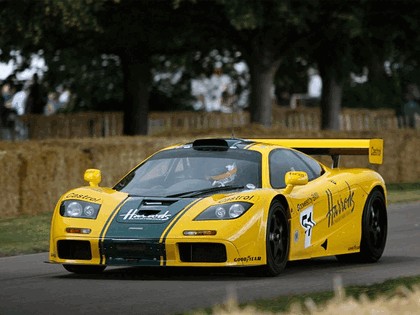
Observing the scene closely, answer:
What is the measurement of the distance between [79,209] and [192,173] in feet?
4.11

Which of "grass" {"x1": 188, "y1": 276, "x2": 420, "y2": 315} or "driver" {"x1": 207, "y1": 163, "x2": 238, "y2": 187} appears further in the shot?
"driver" {"x1": 207, "y1": 163, "x2": 238, "y2": 187}

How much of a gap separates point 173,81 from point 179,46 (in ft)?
46.6

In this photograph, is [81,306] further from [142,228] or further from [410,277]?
[410,277]

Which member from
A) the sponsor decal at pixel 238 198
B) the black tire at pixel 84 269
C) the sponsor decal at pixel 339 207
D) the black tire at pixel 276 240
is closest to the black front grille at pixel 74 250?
the black tire at pixel 84 269

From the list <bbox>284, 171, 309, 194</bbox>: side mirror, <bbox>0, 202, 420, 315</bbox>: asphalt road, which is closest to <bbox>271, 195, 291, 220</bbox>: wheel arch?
<bbox>284, 171, 309, 194</bbox>: side mirror

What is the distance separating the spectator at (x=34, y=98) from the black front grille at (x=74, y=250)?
37959mm

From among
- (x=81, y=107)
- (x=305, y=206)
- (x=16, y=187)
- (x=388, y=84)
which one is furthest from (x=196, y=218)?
(x=388, y=84)

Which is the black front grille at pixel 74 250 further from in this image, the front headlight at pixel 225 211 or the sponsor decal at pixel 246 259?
the sponsor decal at pixel 246 259

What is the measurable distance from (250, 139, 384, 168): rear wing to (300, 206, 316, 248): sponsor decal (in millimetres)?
1934

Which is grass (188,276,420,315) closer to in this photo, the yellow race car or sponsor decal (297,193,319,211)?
the yellow race car

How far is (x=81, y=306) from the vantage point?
11148 mm

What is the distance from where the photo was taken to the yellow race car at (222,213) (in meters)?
12.9

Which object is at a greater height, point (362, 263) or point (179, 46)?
point (179, 46)

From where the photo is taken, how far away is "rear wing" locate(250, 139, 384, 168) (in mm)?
15938
